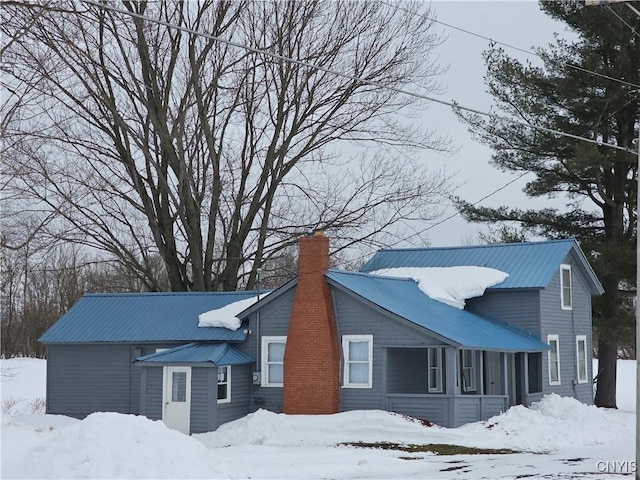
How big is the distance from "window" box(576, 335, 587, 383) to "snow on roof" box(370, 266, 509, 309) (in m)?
4.94

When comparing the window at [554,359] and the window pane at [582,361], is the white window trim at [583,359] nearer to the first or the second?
the window pane at [582,361]

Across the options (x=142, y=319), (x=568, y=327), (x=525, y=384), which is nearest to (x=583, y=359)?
→ (x=568, y=327)

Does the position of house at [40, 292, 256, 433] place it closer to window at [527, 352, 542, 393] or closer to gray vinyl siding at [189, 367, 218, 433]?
gray vinyl siding at [189, 367, 218, 433]

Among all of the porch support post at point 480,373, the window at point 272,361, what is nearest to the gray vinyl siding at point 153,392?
the window at point 272,361

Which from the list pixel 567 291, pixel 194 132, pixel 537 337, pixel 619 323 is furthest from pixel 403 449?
pixel 194 132

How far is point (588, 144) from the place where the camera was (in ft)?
118

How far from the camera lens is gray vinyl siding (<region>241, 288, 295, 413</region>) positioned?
29.2 m

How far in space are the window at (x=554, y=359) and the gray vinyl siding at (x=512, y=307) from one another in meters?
1.09

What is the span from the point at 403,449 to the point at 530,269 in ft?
38.1

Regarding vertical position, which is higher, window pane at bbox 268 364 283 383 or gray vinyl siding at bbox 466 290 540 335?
gray vinyl siding at bbox 466 290 540 335

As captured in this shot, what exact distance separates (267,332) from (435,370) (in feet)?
20.7

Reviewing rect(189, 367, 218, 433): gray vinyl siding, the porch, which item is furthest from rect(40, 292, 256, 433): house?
the porch

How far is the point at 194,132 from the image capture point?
1548 inches

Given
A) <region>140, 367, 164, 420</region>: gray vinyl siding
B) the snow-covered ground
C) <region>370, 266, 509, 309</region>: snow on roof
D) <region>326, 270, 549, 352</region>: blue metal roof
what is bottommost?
the snow-covered ground
